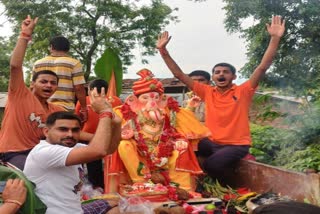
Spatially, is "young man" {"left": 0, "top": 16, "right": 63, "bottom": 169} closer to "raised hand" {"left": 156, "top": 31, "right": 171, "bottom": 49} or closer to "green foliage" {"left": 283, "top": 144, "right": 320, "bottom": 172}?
"raised hand" {"left": 156, "top": 31, "right": 171, "bottom": 49}

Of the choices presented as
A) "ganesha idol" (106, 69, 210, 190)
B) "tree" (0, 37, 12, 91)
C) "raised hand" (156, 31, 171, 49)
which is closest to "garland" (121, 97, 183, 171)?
"ganesha idol" (106, 69, 210, 190)

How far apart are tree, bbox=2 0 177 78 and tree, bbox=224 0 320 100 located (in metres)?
8.48

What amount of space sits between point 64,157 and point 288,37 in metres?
7.14

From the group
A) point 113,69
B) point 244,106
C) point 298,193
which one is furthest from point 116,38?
point 298,193

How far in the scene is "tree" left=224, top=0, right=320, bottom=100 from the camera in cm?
854

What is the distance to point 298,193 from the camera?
407 centimetres

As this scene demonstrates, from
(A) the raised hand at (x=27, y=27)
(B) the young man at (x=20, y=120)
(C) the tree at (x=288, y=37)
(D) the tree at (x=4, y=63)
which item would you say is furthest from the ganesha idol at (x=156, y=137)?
(D) the tree at (x=4, y=63)

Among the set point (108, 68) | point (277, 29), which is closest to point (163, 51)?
point (108, 68)

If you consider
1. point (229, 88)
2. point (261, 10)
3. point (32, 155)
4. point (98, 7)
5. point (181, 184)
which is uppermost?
point (98, 7)

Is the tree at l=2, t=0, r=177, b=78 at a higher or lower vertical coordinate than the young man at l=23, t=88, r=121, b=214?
higher

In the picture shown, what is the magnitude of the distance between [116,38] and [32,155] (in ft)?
49.0

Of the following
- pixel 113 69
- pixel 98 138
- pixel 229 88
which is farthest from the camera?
pixel 113 69

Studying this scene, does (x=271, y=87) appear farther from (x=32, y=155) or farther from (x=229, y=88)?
(x=32, y=155)

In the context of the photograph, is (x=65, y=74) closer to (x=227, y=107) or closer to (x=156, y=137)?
(x=156, y=137)
